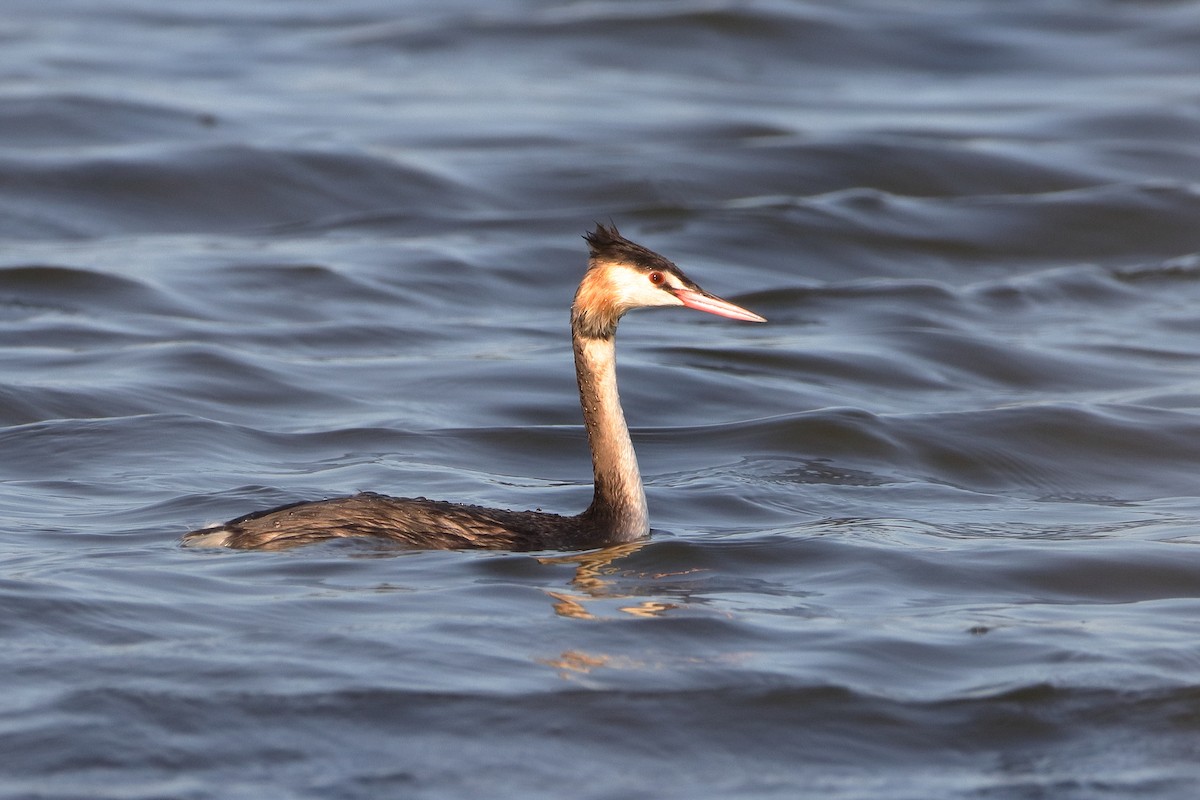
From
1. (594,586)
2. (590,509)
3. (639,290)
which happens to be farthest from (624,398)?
(594,586)

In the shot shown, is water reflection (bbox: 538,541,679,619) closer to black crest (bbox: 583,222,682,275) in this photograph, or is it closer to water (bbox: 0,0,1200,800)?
water (bbox: 0,0,1200,800)

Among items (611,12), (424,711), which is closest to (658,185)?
(611,12)

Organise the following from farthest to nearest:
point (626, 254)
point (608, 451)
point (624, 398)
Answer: point (624, 398) → point (608, 451) → point (626, 254)

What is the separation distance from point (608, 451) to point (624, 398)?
3.81 metres

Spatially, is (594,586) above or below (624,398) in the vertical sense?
below

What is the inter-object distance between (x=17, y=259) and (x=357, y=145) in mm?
5179

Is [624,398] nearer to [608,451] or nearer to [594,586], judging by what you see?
[608,451]

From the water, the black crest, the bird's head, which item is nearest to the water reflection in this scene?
the water

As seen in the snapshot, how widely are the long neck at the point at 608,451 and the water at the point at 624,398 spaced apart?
0.21 meters

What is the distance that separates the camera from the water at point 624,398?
6.60 meters

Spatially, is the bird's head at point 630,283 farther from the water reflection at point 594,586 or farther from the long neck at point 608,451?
the water reflection at point 594,586

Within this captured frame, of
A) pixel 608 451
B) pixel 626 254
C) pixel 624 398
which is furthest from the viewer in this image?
pixel 624 398

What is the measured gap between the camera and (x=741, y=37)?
2650 centimetres

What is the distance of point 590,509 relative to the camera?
8.73 m
